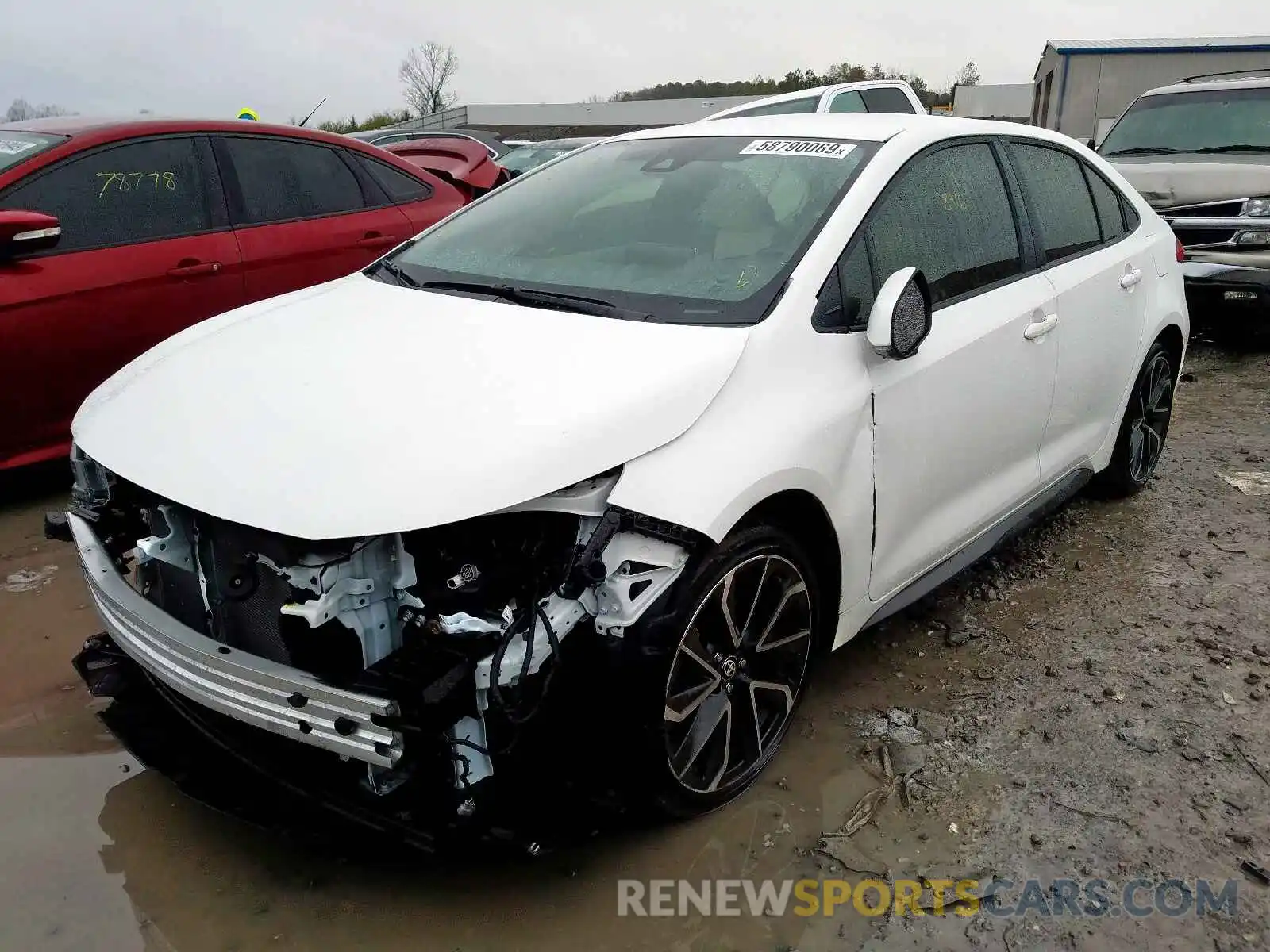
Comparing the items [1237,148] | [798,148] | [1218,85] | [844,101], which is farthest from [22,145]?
[1218,85]

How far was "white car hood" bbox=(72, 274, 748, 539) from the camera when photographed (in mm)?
2053

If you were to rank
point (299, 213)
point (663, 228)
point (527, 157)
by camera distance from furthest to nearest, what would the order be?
1. point (527, 157)
2. point (299, 213)
3. point (663, 228)

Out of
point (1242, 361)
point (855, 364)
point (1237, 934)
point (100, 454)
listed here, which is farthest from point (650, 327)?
point (1242, 361)

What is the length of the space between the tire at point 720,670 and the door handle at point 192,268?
332 cm

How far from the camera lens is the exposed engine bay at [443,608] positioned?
80.4 inches

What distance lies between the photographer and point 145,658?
2301mm

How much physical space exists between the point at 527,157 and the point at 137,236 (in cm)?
758

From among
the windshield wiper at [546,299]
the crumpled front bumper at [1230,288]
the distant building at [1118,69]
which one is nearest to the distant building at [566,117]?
the distant building at [1118,69]

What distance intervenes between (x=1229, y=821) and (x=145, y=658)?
2667mm

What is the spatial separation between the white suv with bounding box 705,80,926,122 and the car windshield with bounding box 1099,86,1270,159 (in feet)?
5.85

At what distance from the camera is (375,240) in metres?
5.35

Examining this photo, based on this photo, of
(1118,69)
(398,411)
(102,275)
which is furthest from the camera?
(1118,69)

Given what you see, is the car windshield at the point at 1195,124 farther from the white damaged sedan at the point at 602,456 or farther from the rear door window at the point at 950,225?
the rear door window at the point at 950,225

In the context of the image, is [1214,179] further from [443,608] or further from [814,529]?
[443,608]
